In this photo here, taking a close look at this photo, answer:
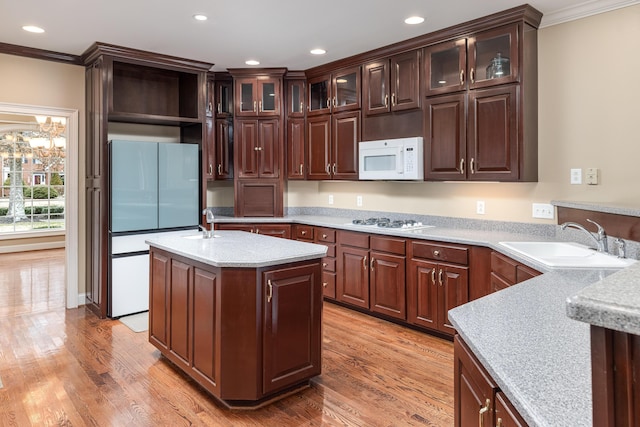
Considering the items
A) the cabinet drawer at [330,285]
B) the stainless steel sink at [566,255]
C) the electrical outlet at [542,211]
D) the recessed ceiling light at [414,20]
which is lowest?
the cabinet drawer at [330,285]

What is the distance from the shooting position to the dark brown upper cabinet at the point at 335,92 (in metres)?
4.50

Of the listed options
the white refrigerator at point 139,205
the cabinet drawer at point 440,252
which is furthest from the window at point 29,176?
the cabinet drawer at point 440,252

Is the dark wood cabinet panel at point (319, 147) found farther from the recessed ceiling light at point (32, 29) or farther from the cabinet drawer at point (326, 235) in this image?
the recessed ceiling light at point (32, 29)

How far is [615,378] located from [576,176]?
3.16 metres

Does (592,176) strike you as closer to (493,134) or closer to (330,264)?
(493,134)

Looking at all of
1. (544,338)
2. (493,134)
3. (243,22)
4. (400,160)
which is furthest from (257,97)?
(544,338)

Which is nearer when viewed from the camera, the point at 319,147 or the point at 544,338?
the point at 544,338

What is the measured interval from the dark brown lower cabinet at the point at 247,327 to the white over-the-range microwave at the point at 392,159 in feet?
5.49

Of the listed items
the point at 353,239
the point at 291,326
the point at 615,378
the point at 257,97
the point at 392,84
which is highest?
the point at 257,97

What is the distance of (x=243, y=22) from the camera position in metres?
3.52

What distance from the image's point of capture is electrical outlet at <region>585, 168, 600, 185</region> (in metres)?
3.09

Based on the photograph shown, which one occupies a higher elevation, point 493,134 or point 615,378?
point 493,134

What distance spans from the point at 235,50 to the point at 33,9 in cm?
167

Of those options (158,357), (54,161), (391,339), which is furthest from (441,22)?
(54,161)
